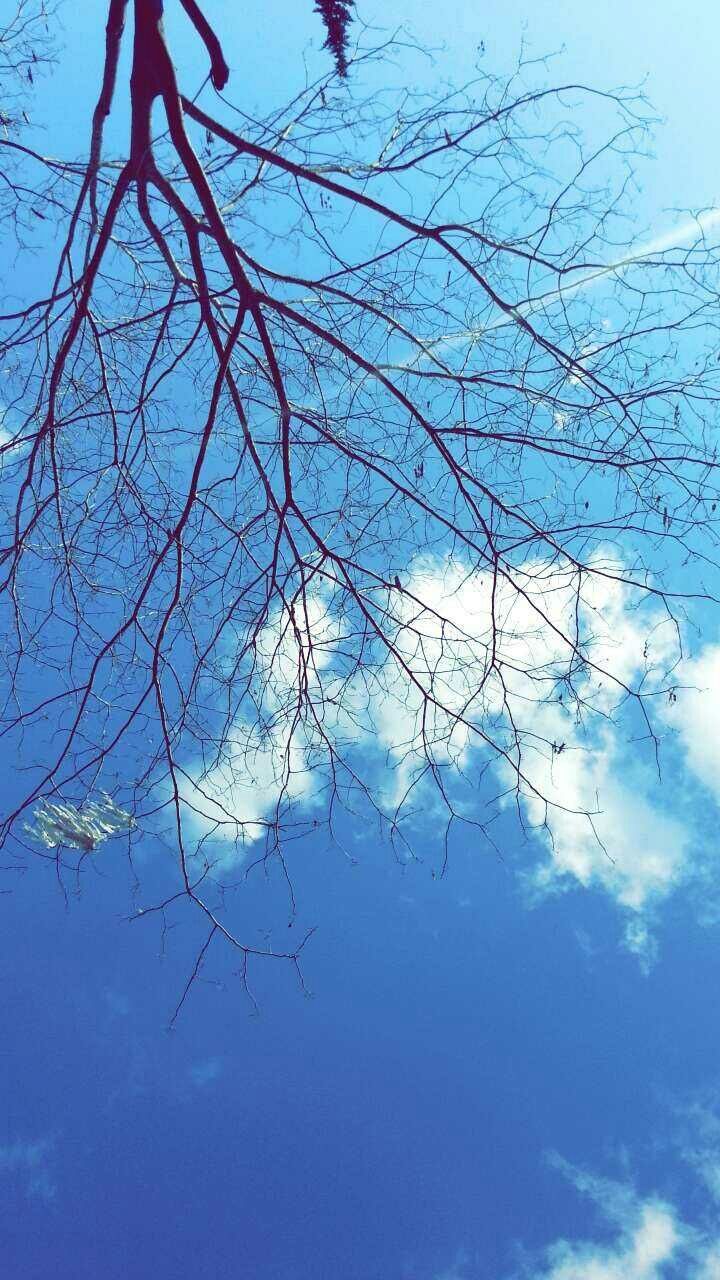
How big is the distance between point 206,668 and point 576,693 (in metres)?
1.49

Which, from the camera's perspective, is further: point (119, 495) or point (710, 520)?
point (119, 495)

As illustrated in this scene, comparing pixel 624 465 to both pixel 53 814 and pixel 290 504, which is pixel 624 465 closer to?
pixel 290 504

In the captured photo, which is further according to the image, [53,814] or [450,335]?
[450,335]

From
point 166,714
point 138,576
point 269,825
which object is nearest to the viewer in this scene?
point 269,825

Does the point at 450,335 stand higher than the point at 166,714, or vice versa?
the point at 450,335

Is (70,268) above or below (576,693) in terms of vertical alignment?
above

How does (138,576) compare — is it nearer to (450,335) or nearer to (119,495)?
(119,495)

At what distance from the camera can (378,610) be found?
3.70 metres

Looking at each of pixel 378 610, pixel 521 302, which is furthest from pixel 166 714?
pixel 521 302

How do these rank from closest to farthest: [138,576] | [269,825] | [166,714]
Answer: [269,825] < [166,714] < [138,576]

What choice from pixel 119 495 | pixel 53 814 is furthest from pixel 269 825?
pixel 119 495

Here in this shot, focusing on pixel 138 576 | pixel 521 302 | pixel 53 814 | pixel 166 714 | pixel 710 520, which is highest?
pixel 521 302

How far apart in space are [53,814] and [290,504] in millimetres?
1536

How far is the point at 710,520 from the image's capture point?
11.6ft
